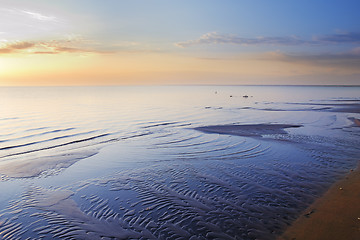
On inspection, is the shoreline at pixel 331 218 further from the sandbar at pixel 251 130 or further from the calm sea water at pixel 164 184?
the sandbar at pixel 251 130

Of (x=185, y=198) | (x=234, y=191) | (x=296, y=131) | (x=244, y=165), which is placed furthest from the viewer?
(x=296, y=131)

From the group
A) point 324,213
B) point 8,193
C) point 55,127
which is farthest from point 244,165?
point 55,127

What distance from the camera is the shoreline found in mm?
7695

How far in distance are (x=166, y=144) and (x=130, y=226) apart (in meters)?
13.2

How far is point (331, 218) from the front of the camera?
8703 mm

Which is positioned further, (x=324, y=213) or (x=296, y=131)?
(x=296, y=131)

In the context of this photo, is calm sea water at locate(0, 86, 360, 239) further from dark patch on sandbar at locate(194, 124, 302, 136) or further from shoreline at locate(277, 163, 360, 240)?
dark patch on sandbar at locate(194, 124, 302, 136)

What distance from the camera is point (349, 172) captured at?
45.1 ft

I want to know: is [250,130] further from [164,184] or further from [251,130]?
[164,184]

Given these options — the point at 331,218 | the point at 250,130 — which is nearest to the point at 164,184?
the point at 331,218

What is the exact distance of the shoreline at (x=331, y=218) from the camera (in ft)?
25.2

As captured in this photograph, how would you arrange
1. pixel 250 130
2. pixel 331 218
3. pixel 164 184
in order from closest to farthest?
pixel 331 218
pixel 164 184
pixel 250 130

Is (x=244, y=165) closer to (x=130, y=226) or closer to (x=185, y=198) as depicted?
(x=185, y=198)

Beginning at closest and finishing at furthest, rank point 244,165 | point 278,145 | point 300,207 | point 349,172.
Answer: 1. point 300,207
2. point 349,172
3. point 244,165
4. point 278,145
